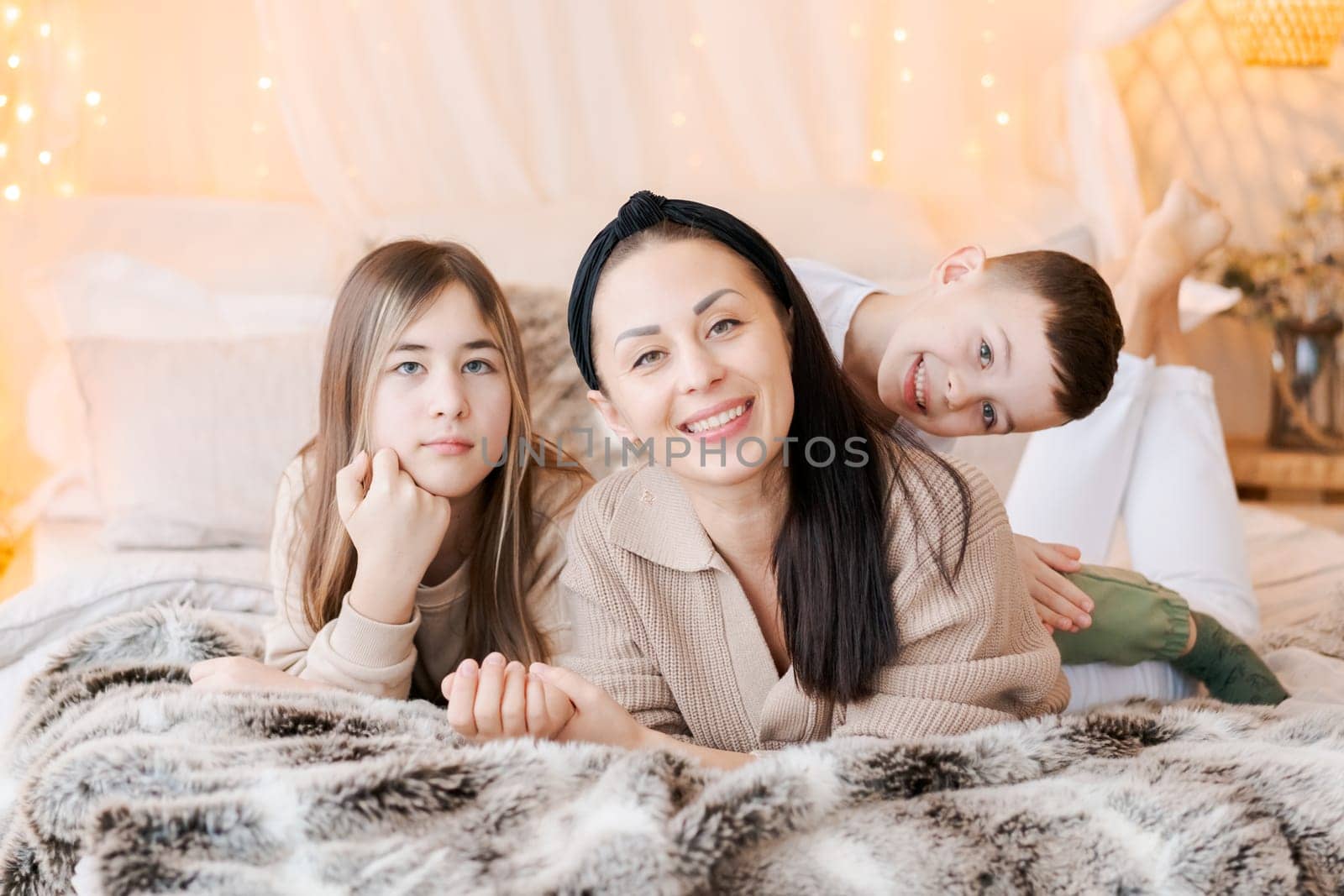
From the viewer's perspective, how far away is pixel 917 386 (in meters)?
1.34

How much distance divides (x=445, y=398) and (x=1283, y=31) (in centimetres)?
256

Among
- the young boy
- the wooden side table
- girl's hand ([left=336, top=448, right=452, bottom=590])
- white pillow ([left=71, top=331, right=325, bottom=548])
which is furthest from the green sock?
the wooden side table

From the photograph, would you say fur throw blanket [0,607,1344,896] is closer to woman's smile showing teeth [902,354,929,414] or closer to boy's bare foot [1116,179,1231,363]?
woman's smile showing teeth [902,354,929,414]

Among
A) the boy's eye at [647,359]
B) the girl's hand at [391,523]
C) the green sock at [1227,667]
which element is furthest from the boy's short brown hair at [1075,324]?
the girl's hand at [391,523]

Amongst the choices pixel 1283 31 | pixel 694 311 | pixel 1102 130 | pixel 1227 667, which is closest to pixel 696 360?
pixel 694 311

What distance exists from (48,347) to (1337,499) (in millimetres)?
2979

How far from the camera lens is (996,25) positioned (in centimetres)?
251

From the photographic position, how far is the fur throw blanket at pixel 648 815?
747mm

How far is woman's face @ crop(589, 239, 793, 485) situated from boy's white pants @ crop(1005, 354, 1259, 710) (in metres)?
0.80

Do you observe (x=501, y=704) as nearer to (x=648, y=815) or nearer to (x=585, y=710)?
(x=585, y=710)

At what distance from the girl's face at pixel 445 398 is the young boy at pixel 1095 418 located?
1.49 ft

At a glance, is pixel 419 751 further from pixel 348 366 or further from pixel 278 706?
pixel 348 366

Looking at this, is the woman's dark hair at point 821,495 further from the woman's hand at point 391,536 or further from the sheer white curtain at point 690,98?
the sheer white curtain at point 690,98

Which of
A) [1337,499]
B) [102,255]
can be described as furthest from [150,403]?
[1337,499]
